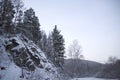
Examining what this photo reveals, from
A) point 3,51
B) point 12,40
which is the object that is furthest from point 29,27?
point 3,51

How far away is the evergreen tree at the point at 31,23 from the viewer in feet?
107

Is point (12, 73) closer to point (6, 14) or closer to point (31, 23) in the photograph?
point (6, 14)

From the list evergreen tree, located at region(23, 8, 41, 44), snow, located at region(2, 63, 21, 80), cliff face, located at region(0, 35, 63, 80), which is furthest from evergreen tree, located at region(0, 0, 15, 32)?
snow, located at region(2, 63, 21, 80)

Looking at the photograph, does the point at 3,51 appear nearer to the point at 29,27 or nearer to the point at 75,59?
the point at 29,27

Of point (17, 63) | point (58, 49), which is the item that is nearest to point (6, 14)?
point (17, 63)

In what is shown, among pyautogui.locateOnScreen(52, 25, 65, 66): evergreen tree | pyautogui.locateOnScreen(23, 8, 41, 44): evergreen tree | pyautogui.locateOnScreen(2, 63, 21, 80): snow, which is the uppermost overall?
pyautogui.locateOnScreen(23, 8, 41, 44): evergreen tree

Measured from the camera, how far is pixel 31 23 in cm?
3328

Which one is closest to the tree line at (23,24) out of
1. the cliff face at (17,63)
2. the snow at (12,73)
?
the cliff face at (17,63)

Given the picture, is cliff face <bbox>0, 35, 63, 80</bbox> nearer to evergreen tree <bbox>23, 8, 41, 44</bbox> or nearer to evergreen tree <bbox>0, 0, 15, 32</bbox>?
evergreen tree <bbox>0, 0, 15, 32</bbox>

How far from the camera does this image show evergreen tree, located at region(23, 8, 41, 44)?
32653 mm

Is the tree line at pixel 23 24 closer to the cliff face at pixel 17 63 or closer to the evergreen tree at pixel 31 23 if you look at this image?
the evergreen tree at pixel 31 23

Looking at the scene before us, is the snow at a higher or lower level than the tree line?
lower

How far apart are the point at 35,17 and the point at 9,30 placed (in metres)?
10.9

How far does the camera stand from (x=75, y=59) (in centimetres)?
5484
